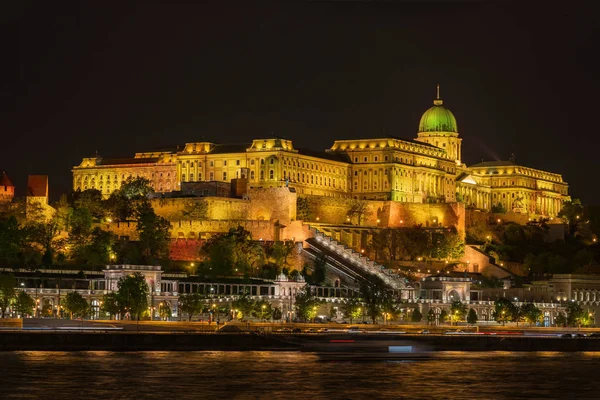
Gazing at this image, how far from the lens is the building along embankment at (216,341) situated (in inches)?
3706

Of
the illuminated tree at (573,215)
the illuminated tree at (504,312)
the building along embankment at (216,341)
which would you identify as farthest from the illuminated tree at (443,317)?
the illuminated tree at (573,215)

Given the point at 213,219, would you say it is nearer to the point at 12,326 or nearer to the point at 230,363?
the point at 12,326

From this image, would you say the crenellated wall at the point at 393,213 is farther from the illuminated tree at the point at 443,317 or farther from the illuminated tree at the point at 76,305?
the illuminated tree at the point at 76,305

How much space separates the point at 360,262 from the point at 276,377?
2956 inches

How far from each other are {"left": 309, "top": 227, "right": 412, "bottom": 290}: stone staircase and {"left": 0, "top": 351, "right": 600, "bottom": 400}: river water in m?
52.1

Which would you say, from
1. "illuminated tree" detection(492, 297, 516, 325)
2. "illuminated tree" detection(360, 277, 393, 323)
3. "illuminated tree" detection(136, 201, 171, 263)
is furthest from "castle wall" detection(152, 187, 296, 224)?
"illuminated tree" detection(492, 297, 516, 325)

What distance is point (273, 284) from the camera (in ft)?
452

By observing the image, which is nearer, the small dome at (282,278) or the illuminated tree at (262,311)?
the illuminated tree at (262,311)

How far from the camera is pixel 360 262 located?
15325 centimetres

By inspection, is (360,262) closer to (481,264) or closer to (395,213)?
(481,264)

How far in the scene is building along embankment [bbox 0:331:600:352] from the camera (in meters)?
94.1

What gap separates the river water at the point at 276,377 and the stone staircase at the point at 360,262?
52127mm

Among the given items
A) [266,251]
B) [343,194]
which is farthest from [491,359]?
[343,194]

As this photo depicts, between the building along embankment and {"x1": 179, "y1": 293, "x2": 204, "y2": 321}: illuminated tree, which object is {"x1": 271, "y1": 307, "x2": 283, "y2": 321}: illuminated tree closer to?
{"x1": 179, "y1": 293, "x2": 204, "y2": 321}: illuminated tree
